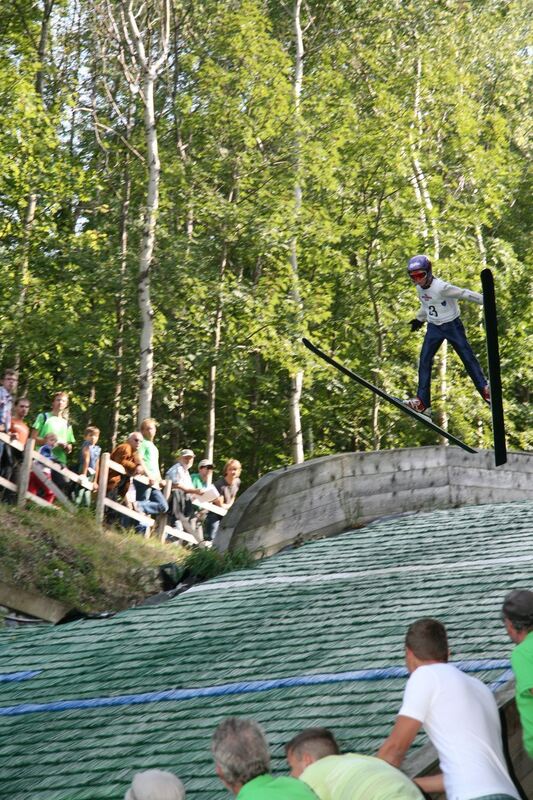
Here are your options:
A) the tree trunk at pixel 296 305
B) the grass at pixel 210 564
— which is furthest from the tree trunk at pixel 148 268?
the grass at pixel 210 564

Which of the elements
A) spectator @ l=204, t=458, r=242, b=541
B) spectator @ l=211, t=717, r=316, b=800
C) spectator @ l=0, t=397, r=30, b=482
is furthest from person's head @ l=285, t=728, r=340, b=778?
spectator @ l=204, t=458, r=242, b=541

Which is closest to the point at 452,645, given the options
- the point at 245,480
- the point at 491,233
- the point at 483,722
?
the point at 483,722

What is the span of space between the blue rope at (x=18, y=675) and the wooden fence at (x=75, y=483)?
499 centimetres

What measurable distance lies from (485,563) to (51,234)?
1733 cm

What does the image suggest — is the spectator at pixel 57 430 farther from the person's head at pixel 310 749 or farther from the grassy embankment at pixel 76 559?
the person's head at pixel 310 749

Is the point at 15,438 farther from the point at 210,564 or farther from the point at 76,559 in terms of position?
the point at 210,564

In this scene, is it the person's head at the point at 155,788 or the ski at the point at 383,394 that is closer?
the person's head at the point at 155,788

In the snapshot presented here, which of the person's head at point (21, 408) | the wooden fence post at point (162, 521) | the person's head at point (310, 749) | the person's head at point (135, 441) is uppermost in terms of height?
the person's head at point (21, 408)

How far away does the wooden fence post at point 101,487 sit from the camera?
1584cm

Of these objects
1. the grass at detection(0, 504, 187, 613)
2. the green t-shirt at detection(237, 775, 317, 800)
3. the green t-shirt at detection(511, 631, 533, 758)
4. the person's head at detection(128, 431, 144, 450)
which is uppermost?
the person's head at detection(128, 431, 144, 450)

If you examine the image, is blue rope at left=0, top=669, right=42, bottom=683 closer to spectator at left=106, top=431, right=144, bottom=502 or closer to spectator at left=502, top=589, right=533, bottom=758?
spectator at left=502, top=589, right=533, bottom=758

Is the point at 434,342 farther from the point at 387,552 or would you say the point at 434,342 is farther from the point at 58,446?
the point at 58,446

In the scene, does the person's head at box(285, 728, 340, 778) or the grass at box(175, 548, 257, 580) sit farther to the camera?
the grass at box(175, 548, 257, 580)

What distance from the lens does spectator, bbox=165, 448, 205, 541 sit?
16.9 meters
